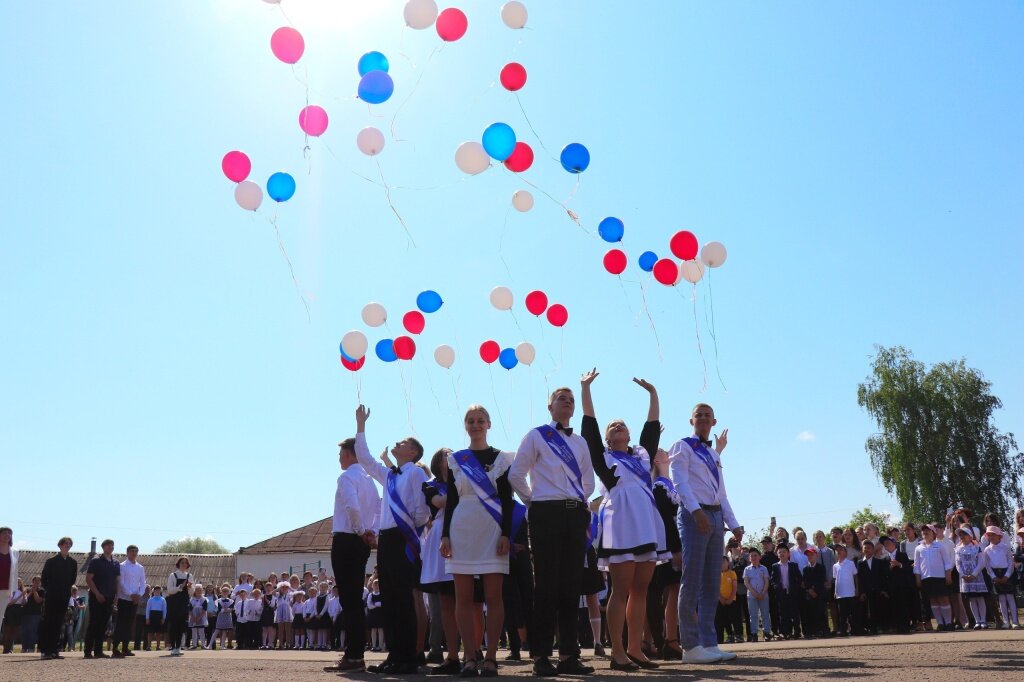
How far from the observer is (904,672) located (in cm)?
518

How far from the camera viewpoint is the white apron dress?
18.7 feet

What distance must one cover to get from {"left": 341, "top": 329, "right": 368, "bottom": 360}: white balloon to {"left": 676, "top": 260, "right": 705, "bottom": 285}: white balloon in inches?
153

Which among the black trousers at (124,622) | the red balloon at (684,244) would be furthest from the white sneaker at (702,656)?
the black trousers at (124,622)

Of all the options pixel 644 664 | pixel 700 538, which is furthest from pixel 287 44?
pixel 644 664

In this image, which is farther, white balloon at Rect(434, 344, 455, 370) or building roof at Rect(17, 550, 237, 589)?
building roof at Rect(17, 550, 237, 589)

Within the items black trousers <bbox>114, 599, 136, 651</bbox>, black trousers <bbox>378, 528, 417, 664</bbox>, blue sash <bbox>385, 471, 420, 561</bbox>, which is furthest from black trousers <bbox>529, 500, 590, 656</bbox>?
black trousers <bbox>114, 599, 136, 651</bbox>

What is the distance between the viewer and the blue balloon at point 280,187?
952cm

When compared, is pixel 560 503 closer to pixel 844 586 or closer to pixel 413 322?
pixel 413 322

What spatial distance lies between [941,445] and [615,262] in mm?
29931

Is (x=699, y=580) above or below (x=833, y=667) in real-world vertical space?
above

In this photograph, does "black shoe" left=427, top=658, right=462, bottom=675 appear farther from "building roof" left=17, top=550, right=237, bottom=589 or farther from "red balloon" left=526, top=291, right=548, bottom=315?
"building roof" left=17, top=550, right=237, bottom=589

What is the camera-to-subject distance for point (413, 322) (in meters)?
11.6

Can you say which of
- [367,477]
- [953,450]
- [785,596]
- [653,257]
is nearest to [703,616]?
[367,477]

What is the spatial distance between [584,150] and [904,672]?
6.52 meters
